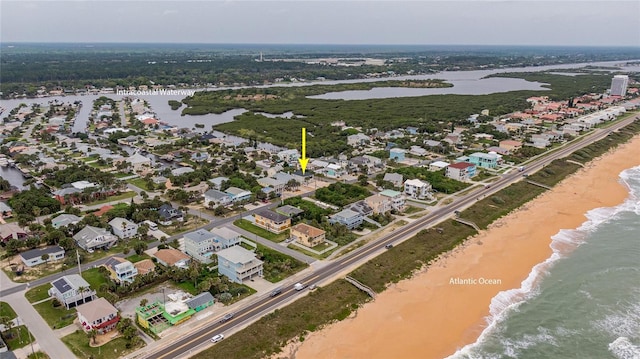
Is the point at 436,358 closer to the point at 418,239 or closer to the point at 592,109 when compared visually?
the point at 418,239

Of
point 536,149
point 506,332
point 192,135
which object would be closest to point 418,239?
point 506,332

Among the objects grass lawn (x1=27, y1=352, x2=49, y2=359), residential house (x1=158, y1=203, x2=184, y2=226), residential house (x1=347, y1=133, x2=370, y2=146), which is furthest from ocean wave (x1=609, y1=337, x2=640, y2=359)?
residential house (x1=347, y1=133, x2=370, y2=146)

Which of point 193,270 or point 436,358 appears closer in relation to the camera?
point 436,358

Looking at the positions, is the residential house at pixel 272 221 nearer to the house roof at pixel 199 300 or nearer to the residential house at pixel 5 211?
the house roof at pixel 199 300

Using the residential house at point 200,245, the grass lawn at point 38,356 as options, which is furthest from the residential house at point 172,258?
the grass lawn at point 38,356

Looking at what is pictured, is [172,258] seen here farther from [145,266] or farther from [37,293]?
[37,293]

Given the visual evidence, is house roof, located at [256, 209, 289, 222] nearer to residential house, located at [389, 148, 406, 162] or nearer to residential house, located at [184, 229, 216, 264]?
residential house, located at [184, 229, 216, 264]

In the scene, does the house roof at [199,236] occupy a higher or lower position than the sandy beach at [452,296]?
higher

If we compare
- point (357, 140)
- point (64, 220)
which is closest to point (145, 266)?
point (64, 220)
